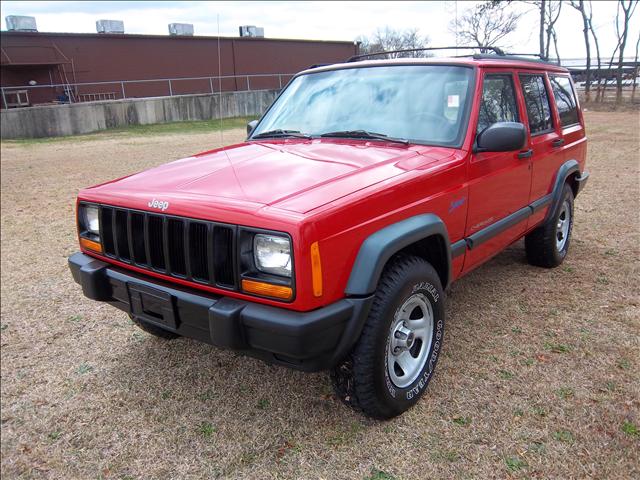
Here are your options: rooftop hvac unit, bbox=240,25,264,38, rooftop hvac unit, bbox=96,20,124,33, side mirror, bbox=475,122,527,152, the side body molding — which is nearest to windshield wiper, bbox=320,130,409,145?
side mirror, bbox=475,122,527,152

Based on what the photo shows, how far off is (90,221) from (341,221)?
5.42 ft

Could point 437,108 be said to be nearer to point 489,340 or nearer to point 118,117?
point 489,340

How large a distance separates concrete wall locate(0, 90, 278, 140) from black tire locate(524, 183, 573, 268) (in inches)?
531

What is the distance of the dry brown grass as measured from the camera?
2555mm

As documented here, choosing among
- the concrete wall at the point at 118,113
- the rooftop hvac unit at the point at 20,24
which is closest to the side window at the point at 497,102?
the concrete wall at the point at 118,113

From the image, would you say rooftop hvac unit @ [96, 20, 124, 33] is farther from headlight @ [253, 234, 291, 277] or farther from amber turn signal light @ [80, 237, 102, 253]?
headlight @ [253, 234, 291, 277]

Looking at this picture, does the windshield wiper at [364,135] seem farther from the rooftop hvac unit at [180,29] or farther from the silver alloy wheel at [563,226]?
the rooftop hvac unit at [180,29]

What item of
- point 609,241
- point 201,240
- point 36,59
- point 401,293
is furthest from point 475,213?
point 36,59

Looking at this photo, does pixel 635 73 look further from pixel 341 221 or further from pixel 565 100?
pixel 341 221

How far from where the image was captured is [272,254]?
230 centimetres

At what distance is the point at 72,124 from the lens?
19.7m

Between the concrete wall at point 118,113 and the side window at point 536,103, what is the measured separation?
13.6 m

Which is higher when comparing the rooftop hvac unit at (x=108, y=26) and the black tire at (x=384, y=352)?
the rooftop hvac unit at (x=108, y=26)

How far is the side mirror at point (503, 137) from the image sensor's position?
10.1 ft
